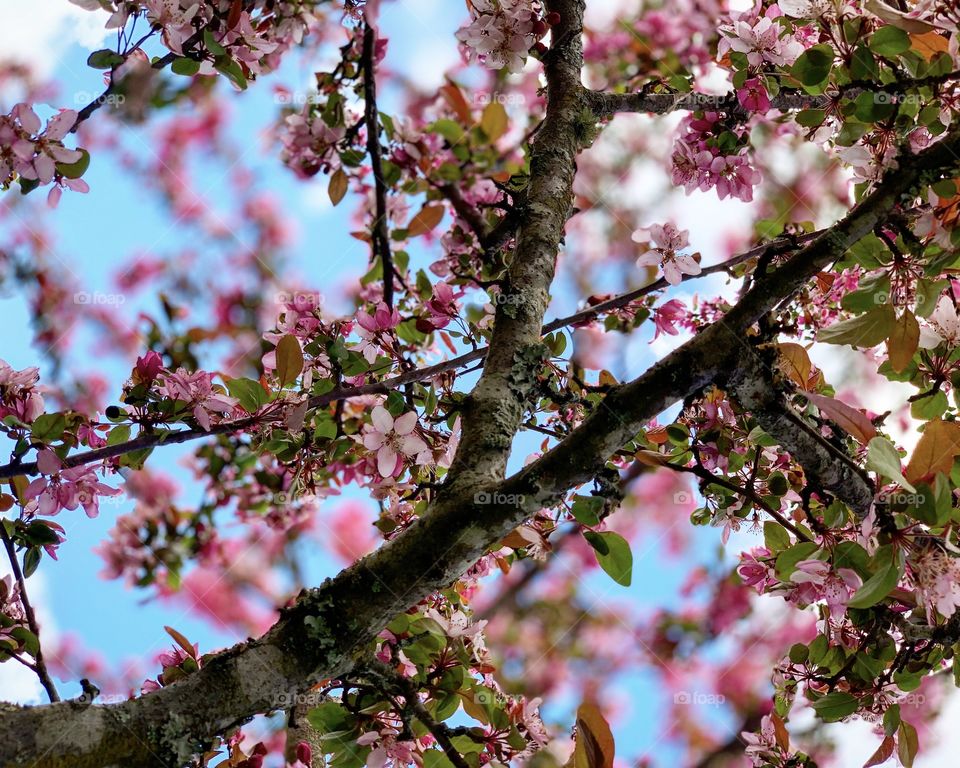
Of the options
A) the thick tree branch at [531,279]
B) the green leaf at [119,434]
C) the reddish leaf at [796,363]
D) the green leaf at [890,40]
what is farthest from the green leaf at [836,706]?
the green leaf at [119,434]

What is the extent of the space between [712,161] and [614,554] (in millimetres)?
834

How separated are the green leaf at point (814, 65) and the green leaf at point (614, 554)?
74 cm

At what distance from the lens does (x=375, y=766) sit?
108 centimetres

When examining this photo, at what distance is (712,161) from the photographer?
57.6 inches

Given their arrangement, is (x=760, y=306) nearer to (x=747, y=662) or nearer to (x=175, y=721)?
(x=175, y=721)

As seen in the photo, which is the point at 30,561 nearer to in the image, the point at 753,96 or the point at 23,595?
the point at 23,595

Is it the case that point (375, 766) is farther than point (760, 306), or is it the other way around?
point (375, 766)

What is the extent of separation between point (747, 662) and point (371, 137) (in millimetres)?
3798

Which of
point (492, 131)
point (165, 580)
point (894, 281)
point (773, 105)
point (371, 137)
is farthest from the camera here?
point (165, 580)

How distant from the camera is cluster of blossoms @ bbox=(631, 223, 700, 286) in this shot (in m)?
1.36

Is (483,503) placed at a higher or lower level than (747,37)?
lower

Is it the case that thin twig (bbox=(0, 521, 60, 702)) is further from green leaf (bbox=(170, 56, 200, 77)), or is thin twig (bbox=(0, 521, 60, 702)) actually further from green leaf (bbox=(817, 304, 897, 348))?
green leaf (bbox=(817, 304, 897, 348))

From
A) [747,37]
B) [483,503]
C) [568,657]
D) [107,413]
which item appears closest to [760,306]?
[483,503]

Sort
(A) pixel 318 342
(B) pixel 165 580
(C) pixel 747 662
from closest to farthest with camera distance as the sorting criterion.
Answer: (A) pixel 318 342
(B) pixel 165 580
(C) pixel 747 662
